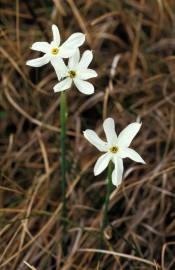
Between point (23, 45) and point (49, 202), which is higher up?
point (23, 45)

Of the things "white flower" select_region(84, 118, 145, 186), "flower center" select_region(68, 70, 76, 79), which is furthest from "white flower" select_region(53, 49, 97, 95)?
"white flower" select_region(84, 118, 145, 186)

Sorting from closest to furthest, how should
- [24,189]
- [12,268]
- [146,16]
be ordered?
[12,268] < [24,189] < [146,16]

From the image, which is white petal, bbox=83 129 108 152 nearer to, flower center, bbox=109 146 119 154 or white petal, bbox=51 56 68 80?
flower center, bbox=109 146 119 154

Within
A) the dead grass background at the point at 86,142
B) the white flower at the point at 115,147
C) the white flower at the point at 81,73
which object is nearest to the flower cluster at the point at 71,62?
the white flower at the point at 81,73

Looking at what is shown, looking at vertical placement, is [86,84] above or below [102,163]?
above

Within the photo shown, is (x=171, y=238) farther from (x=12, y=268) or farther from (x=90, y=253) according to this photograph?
(x=12, y=268)

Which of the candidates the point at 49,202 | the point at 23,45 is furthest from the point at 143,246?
the point at 23,45

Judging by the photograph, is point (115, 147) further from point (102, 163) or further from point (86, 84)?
point (86, 84)

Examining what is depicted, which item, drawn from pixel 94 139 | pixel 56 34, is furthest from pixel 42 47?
pixel 94 139
